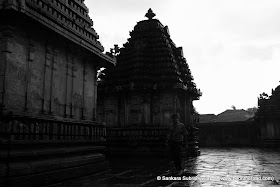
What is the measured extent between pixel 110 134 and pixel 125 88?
324 centimetres

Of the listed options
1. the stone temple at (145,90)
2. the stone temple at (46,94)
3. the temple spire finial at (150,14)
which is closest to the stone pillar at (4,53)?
the stone temple at (46,94)

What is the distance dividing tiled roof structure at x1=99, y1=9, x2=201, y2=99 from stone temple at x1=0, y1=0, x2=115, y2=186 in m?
7.52

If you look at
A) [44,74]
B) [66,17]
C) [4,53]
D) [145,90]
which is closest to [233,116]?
[145,90]

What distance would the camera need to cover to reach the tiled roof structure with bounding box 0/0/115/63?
269 inches

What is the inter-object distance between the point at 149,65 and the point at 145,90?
2.06 meters

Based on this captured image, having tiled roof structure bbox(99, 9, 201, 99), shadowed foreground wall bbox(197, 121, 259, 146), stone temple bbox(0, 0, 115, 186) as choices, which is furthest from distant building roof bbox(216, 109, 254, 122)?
stone temple bbox(0, 0, 115, 186)

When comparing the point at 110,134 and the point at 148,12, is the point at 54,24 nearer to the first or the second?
the point at 110,134

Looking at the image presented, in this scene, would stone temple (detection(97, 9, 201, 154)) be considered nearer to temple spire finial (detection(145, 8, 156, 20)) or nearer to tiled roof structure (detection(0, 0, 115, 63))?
temple spire finial (detection(145, 8, 156, 20))

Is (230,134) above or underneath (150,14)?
underneath

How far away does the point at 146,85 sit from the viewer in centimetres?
1769

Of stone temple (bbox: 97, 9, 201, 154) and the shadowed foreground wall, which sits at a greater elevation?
stone temple (bbox: 97, 9, 201, 154)

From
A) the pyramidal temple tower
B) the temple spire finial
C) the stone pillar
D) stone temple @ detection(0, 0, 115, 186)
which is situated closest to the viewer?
stone temple @ detection(0, 0, 115, 186)

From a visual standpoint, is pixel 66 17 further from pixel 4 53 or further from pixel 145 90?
pixel 145 90

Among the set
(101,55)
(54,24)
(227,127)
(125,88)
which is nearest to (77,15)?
(101,55)
